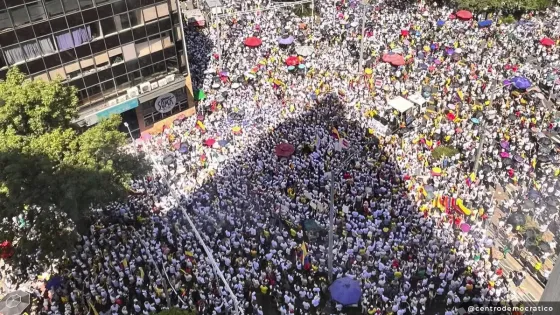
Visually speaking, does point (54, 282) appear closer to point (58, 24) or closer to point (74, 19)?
point (58, 24)

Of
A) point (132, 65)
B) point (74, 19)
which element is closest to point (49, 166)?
point (74, 19)

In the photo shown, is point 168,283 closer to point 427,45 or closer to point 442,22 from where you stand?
point 427,45

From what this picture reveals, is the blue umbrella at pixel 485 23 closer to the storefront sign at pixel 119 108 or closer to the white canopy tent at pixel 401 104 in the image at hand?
the white canopy tent at pixel 401 104

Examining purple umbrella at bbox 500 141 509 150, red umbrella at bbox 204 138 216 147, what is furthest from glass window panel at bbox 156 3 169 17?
purple umbrella at bbox 500 141 509 150

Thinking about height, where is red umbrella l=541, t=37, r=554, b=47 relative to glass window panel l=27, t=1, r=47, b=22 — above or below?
below

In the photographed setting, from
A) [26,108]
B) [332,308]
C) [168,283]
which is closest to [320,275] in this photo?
[332,308]

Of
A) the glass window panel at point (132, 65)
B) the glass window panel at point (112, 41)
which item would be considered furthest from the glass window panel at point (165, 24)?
the glass window panel at point (112, 41)

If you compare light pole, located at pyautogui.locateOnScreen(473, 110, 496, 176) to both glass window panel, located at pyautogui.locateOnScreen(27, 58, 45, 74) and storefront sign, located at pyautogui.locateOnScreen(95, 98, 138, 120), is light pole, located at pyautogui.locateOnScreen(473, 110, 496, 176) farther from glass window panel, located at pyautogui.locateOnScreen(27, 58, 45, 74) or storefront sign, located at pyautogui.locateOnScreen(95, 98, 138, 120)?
glass window panel, located at pyautogui.locateOnScreen(27, 58, 45, 74)
